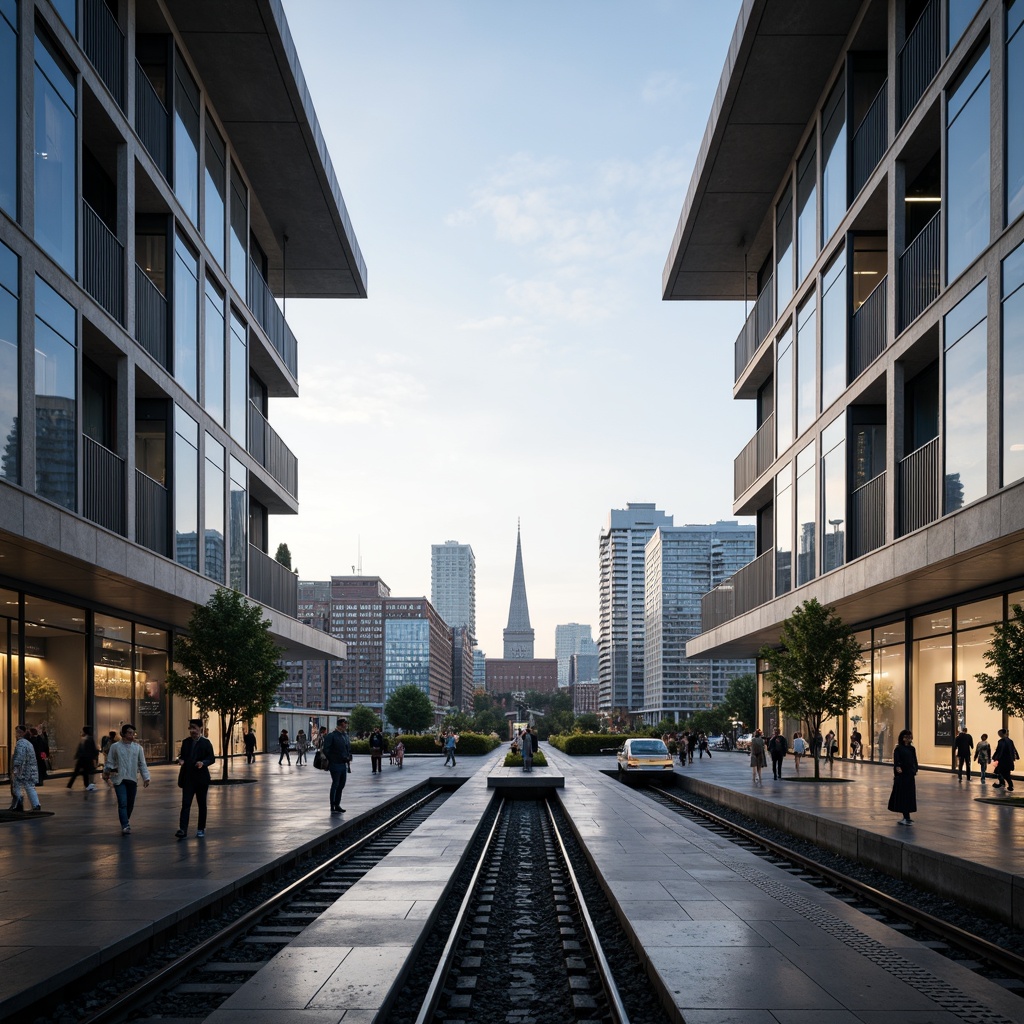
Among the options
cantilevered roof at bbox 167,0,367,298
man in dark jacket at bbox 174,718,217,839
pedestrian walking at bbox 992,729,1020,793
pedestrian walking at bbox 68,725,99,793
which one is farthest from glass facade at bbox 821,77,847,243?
pedestrian walking at bbox 68,725,99,793

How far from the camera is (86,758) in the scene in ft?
84.8

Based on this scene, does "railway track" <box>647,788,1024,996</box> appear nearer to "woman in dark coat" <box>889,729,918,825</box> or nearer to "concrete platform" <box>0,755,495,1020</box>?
"woman in dark coat" <box>889,729,918,825</box>

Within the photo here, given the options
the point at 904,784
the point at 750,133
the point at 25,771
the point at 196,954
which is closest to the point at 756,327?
the point at 750,133

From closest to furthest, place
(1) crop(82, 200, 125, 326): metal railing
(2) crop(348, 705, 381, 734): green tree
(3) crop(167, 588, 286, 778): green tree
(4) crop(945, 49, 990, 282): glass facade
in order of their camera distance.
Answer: (4) crop(945, 49, 990, 282): glass facade, (1) crop(82, 200, 125, 326): metal railing, (3) crop(167, 588, 286, 778): green tree, (2) crop(348, 705, 381, 734): green tree

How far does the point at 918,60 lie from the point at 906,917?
19.9m

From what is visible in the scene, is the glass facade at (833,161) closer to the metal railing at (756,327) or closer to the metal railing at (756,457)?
the metal railing at (756,327)

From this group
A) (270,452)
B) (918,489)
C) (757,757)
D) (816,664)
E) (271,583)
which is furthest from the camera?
(270,452)

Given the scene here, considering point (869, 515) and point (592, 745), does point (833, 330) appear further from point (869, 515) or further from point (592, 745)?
point (592, 745)

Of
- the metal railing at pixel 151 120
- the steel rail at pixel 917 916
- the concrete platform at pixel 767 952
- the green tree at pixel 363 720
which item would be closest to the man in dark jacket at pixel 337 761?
the concrete platform at pixel 767 952

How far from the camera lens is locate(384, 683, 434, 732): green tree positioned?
91375 millimetres

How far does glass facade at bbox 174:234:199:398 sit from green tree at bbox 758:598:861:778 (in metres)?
16.9

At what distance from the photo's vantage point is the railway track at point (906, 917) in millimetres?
9477

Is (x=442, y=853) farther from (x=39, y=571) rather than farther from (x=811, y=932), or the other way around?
(x=39, y=571)

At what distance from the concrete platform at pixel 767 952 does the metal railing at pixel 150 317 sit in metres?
16.8
